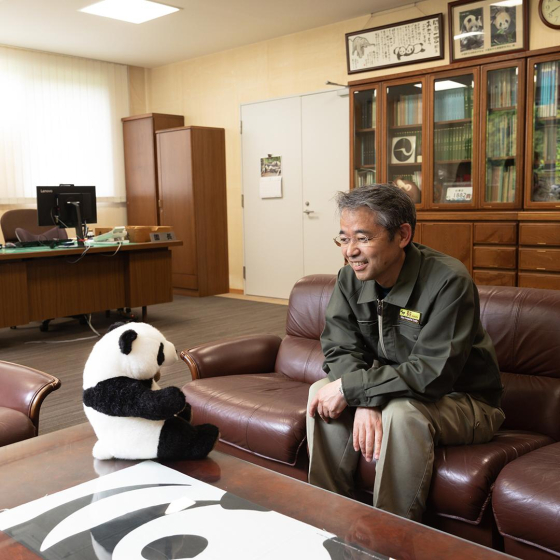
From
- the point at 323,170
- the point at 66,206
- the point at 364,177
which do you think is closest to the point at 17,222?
the point at 66,206

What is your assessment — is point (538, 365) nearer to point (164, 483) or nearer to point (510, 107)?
point (164, 483)

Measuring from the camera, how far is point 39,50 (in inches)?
275

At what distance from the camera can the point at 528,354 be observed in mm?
2062

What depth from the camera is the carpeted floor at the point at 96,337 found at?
11.4ft

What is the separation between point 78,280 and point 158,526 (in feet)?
13.4

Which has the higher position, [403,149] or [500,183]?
[403,149]


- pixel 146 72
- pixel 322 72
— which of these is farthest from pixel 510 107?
pixel 146 72

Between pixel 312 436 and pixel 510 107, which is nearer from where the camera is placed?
pixel 312 436

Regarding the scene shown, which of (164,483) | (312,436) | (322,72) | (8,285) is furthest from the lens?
(322,72)

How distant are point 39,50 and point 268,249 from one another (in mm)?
3474

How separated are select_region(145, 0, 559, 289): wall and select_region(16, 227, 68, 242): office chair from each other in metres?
2.31

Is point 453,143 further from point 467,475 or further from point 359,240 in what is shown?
point 467,475

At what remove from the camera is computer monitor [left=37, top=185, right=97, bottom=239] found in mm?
5199

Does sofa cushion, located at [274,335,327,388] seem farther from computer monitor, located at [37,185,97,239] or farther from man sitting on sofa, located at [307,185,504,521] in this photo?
computer monitor, located at [37,185,97,239]
